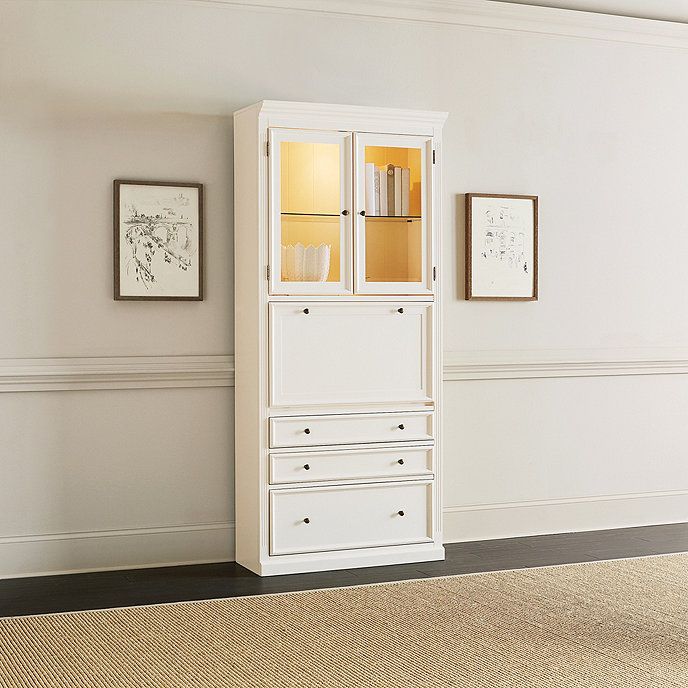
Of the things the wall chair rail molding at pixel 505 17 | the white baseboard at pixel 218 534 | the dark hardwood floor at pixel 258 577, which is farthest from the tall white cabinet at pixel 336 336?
the wall chair rail molding at pixel 505 17

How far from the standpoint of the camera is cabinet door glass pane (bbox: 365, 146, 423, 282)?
479 centimetres

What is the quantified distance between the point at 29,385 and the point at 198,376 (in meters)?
0.75

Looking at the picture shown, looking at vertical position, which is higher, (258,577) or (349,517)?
(349,517)

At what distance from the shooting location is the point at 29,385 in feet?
15.3

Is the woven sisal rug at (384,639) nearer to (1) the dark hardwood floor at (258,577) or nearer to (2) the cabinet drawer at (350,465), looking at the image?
(1) the dark hardwood floor at (258,577)

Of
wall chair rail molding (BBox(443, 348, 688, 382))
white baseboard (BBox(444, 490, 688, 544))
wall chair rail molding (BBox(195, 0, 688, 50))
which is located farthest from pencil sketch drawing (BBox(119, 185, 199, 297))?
white baseboard (BBox(444, 490, 688, 544))

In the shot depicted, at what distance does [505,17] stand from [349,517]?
2636mm

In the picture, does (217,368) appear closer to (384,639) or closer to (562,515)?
(384,639)

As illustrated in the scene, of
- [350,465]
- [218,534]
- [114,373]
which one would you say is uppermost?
[114,373]

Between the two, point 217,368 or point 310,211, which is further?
point 217,368

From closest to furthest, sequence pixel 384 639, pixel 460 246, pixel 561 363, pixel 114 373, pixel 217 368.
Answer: pixel 384 639 → pixel 114 373 → pixel 217 368 → pixel 460 246 → pixel 561 363

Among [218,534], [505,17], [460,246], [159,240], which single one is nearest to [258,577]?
[218,534]

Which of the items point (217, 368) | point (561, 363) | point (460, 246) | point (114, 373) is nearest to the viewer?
A: point (114, 373)

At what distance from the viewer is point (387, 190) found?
4.84m
